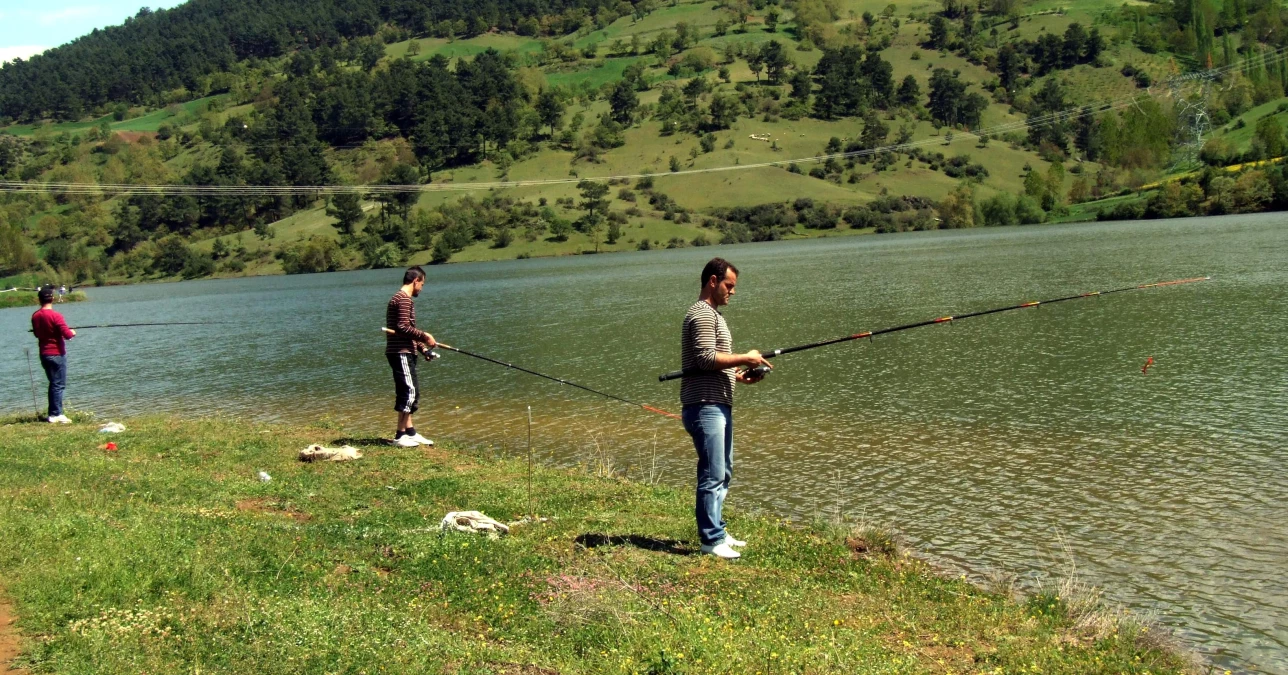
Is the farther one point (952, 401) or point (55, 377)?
point (952, 401)

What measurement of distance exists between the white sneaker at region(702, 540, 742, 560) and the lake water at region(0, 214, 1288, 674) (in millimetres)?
2596

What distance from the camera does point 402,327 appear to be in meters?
15.2

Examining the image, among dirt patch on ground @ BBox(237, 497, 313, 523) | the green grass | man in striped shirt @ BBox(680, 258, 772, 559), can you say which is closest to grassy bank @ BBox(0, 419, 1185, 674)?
dirt patch on ground @ BBox(237, 497, 313, 523)

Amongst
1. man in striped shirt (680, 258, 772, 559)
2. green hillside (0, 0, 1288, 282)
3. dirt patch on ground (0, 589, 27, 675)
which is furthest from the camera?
green hillside (0, 0, 1288, 282)

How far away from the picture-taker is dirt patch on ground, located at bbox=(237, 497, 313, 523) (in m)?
11.0

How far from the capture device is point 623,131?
184750 millimetres

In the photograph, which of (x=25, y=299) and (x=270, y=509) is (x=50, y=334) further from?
(x=25, y=299)

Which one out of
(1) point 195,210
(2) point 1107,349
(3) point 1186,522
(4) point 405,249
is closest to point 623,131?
(4) point 405,249

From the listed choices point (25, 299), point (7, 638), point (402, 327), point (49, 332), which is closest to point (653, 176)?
point (25, 299)

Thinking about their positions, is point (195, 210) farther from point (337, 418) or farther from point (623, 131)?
point (337, 418)

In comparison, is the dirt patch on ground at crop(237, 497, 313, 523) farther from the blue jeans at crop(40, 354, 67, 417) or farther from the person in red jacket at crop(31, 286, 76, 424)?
the blue jeans at crop(40, 354, 67, 417)

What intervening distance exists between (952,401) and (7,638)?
1716 cm

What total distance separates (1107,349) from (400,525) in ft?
68.9

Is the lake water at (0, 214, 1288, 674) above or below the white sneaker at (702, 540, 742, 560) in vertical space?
below
